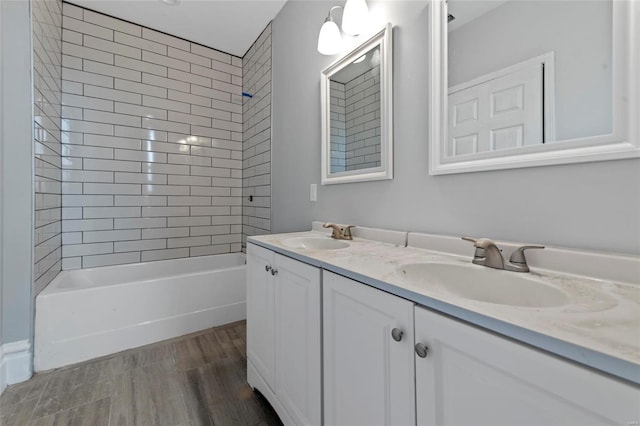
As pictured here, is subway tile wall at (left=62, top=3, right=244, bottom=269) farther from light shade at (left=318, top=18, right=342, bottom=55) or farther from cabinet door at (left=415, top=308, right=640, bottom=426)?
cabinet door at (left=415, top=308, right=640, bottom=426)

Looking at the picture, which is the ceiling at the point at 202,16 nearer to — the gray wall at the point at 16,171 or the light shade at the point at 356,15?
the gray wall at the point at 16,171

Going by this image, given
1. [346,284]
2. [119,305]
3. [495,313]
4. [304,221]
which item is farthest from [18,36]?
[495,313]

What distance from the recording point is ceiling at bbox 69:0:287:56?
2119 millimetres

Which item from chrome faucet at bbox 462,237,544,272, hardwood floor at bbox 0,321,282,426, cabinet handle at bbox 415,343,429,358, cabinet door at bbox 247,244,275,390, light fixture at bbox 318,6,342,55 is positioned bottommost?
hardwood floor at bbox 0,321,282,426

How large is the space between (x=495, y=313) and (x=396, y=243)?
2.34 feet

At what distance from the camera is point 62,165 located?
83.8 inches

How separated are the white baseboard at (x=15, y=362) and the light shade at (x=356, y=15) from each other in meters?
2.48

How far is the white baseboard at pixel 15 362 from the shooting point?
1.44m


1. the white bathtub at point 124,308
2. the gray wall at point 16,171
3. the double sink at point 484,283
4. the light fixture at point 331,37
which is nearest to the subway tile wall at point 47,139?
the gray wall at point 16,171

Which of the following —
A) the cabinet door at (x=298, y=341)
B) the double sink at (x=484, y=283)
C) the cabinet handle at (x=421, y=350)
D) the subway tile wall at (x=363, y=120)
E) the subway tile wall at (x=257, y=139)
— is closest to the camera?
the cabinet handle at (x=421, y=350)

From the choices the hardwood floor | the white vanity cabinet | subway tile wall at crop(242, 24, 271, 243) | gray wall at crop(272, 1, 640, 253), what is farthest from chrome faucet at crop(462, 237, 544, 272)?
subway tile wall at crop(242, 24, 271, 243)

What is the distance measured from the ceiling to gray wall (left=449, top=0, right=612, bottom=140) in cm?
185

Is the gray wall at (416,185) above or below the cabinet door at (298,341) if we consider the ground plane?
above

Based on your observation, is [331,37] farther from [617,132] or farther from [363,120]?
[617,132]
